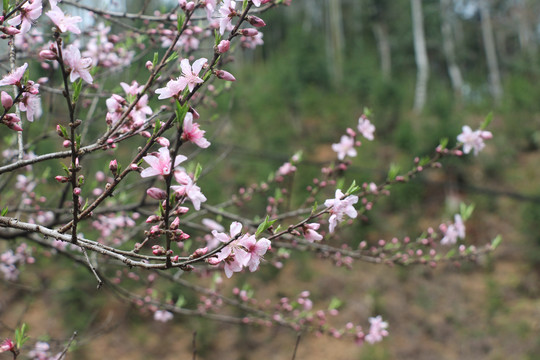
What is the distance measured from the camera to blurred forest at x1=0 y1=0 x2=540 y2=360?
319 inches

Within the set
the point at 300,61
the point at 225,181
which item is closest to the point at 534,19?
the point at 300,61

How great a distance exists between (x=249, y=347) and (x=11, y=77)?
8377 millimetres

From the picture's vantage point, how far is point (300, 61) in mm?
17203

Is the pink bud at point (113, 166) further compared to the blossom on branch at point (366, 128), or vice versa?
the blossom on branch at point (366, 128)

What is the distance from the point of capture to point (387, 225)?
35.0 ft

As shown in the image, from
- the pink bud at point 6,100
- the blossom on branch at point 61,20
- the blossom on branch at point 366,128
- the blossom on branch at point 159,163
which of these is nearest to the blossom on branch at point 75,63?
the blossom on branch at point 61,20

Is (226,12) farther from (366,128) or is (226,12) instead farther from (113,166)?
(366,128)

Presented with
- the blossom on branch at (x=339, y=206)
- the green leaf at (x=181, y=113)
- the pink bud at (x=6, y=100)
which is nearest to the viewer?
the green leaf at (x=181, y=113)

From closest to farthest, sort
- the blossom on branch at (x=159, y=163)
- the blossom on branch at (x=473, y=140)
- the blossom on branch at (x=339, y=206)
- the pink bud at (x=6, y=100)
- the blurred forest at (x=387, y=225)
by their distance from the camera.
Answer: the blossom on branch at (x=159, y=163)
the pink bud at (x=6, y=100)
the blossom on branch at (x=339, y=206)
the blossom on branch at (x=473, y=140)
the blurred forest at (x=387, y=225)

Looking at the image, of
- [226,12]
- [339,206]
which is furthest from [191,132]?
[339,206]

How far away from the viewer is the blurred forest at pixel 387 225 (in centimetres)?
811

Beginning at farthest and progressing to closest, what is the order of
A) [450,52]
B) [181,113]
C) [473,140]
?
[450,52]
[473,140]
[181,113]

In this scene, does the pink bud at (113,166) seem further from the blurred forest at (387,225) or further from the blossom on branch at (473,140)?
the blurred forest at (387,225)

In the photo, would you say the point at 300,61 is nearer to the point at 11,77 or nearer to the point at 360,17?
the point at 360,17
